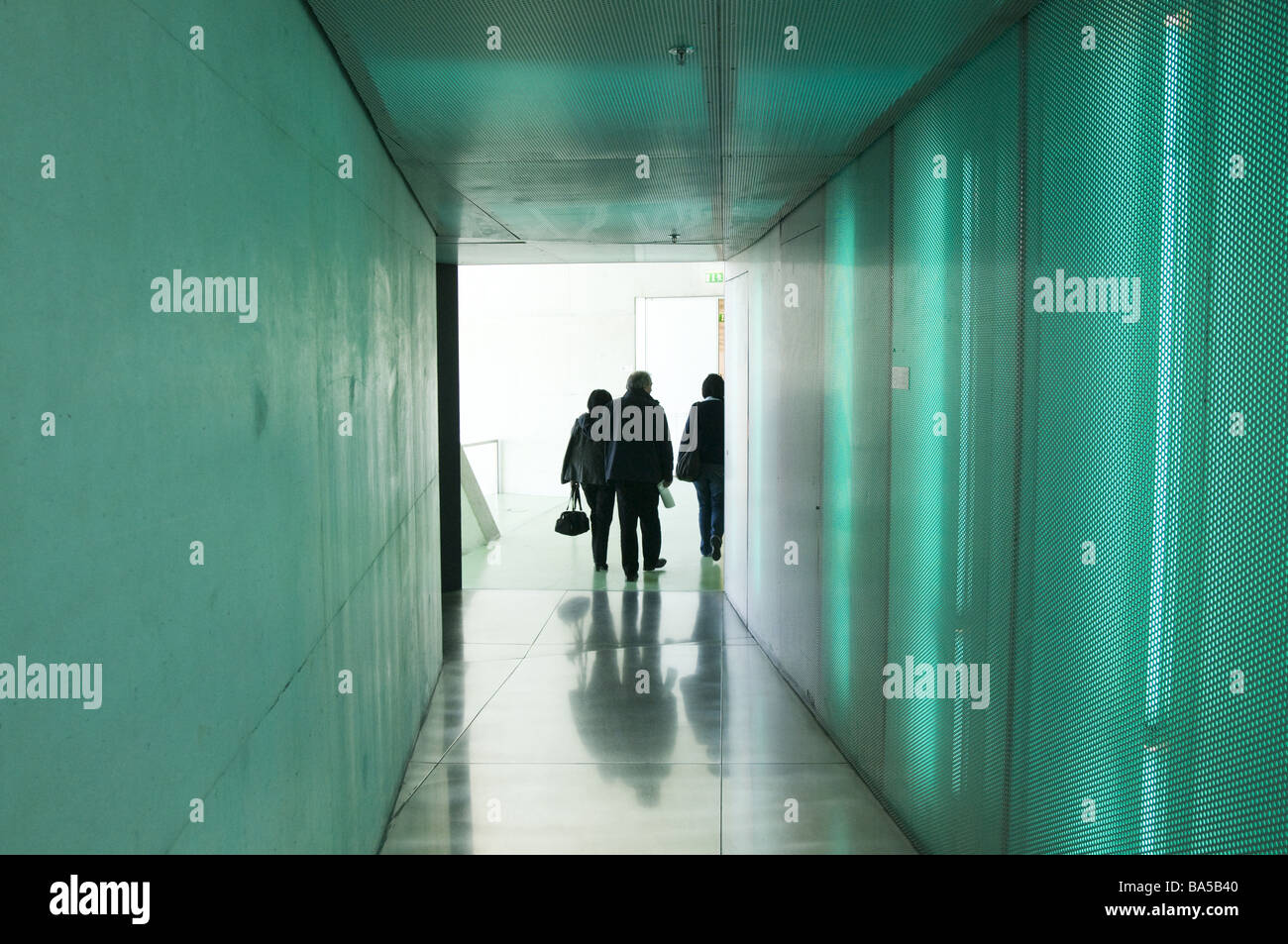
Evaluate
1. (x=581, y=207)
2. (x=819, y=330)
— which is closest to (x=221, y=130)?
(x=819, y=330)

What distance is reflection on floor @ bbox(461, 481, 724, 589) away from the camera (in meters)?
10.2

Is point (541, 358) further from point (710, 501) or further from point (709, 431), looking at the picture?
point (709, 431)

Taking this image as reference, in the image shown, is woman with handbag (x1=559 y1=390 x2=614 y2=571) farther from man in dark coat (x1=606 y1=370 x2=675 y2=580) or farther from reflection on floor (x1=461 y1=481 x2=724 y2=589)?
reflection on floor (x1=461 y1=481 x2=724 y2=589)

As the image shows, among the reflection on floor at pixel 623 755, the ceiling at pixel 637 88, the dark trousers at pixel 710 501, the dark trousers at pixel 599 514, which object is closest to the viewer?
the ceiling at pixel 637 88

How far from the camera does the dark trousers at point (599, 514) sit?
10.4 meters

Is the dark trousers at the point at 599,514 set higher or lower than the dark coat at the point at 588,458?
lower

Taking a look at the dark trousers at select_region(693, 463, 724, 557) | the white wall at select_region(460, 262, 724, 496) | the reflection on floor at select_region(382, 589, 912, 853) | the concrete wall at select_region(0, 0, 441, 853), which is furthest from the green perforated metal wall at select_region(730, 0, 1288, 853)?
the white wall at select_region(460, 262, 724, 496)

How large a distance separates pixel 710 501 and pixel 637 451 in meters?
1.43

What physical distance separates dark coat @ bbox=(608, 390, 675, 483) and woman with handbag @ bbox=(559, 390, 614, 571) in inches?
5.5

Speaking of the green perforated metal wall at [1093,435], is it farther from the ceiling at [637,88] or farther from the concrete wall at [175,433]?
the concrete wall at [175,433]

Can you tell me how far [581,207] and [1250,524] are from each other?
5.59 metres

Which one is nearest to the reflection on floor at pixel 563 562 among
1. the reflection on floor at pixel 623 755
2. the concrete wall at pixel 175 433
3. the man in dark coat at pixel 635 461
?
the man in dark coat at pixel 635 461

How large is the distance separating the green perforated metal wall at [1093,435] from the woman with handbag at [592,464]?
18.5ft

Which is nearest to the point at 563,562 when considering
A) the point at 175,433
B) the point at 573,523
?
the point at 573,523
